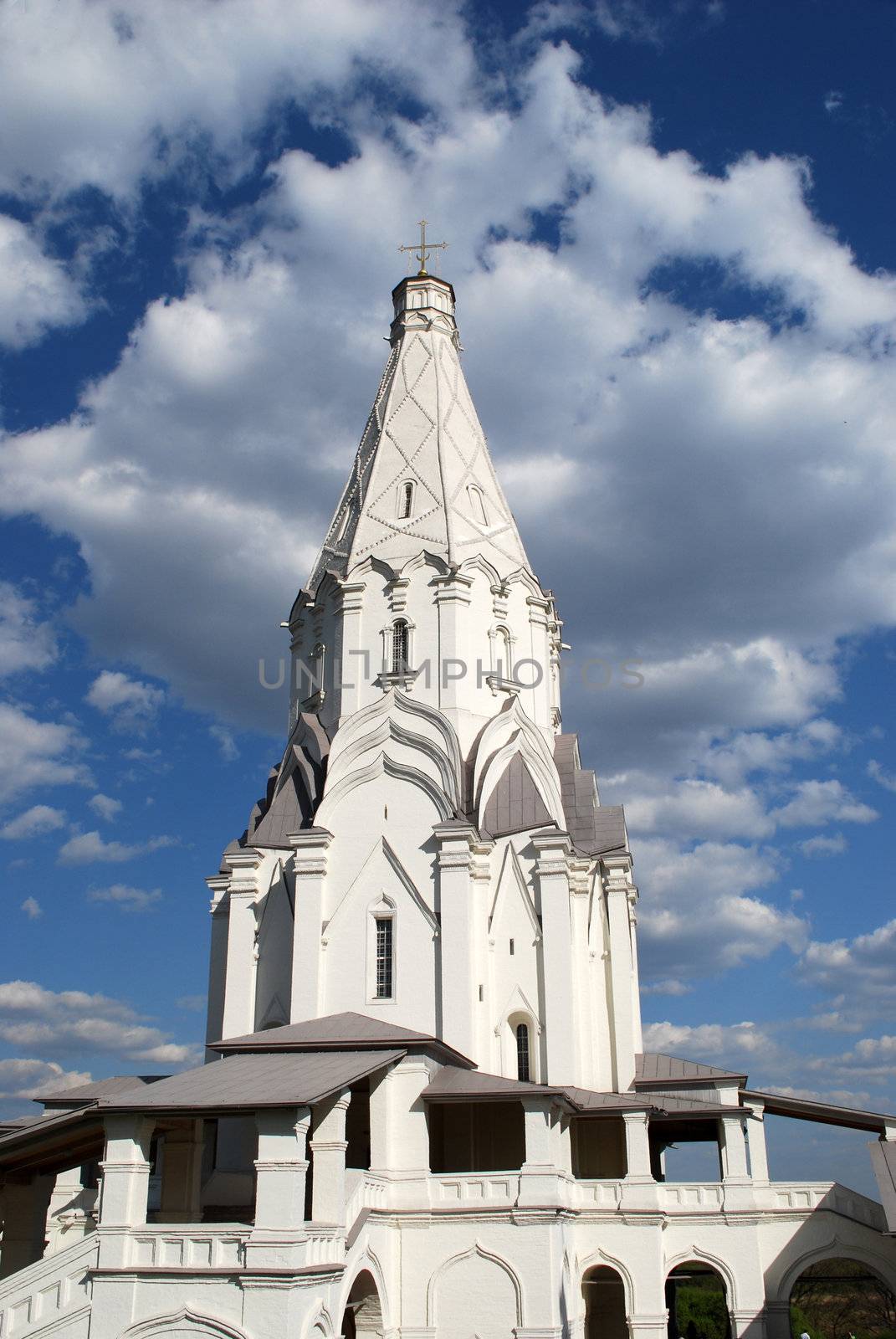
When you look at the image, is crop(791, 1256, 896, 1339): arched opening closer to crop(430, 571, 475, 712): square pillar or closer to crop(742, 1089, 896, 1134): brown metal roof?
crop(742, 1089, 896, 1134): brown metal roof

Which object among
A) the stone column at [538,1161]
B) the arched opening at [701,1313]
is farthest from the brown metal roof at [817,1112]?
the arched opening at [701,1313]

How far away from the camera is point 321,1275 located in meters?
13.2

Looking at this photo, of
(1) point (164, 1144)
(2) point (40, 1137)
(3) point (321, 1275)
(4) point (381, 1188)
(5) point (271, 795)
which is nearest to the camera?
(3) point (321, 1275)

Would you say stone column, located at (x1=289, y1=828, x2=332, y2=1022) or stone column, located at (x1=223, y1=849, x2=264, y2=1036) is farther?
stone column, located at (x1=223, y1=849, x2=264, y2=1036)

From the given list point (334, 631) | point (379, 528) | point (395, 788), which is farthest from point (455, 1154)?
point (379, 528)

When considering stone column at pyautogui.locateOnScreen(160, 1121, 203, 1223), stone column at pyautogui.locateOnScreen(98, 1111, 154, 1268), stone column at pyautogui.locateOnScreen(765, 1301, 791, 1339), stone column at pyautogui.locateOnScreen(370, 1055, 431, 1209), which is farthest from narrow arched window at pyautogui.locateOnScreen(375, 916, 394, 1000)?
stone column at pyautogui.locateOnScreen(765, 1301, 791, 1339)

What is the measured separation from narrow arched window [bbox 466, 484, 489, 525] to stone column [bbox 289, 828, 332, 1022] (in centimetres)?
811

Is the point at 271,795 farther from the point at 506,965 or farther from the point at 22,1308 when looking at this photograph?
the point at 22,1308

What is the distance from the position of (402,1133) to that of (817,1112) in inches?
319

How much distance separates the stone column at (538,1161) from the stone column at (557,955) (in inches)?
104

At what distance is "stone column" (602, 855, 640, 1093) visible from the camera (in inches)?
857

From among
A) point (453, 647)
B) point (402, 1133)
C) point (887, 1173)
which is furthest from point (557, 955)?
point (453, 647)

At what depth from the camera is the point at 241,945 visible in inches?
844

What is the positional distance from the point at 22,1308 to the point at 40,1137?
74.6 inches
